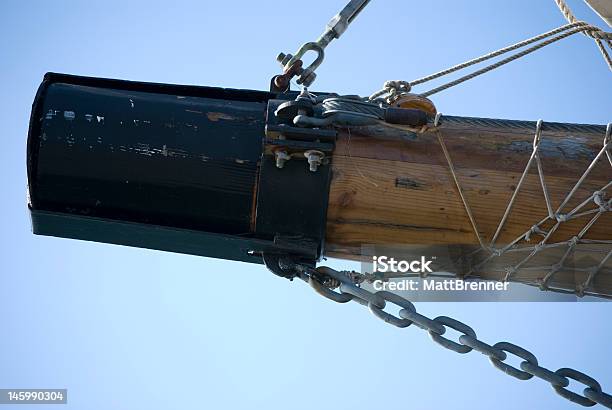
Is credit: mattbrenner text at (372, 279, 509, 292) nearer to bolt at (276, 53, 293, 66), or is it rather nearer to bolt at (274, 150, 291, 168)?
bolt at (274, 150, 291, 168)

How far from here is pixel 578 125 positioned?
13.2 feet

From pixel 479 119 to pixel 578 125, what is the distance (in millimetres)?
370

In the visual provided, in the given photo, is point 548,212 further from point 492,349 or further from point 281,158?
point 281,158

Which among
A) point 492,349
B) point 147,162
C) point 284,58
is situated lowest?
point 492,349

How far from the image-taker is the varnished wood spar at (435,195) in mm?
3807

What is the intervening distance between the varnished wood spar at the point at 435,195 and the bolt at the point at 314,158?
0.08 m

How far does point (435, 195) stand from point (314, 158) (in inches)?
17.7

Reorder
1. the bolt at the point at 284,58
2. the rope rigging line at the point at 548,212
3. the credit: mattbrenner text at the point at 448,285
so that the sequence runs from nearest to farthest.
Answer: the rope rigging line at the point at 548,212 → the credit: mattbrenner text at the point at 448,285 → the bolt at the point at 284,58

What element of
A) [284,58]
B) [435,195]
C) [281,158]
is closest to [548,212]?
[435,195]

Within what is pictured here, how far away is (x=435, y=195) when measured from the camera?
381 cm

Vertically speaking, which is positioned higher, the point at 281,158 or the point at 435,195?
the point at 281,158

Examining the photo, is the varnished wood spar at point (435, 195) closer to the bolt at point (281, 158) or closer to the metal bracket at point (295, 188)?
the metal bracket at point (295, 188)

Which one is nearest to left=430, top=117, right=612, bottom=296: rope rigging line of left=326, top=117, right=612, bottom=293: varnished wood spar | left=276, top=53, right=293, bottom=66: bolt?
left=326, top=117, right=612, bottom=293: varnished wood spar

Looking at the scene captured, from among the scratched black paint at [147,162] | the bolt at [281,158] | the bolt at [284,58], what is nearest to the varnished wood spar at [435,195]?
the bolt at [281,158]
